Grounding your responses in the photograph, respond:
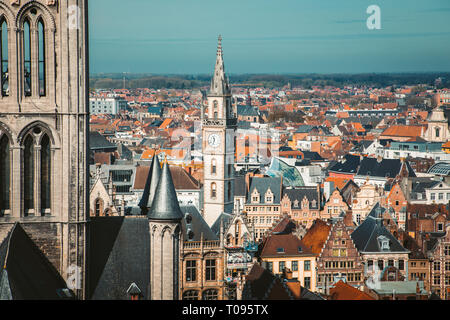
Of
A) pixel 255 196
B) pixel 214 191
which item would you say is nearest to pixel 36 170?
pixel 214 191

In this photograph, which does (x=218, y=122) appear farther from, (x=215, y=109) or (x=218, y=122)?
(x=215, y=109)

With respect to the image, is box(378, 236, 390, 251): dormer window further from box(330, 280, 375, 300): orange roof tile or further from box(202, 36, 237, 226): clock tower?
box(202, 36, 237, 226): clock tower

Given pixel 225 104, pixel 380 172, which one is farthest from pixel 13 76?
pixel 380 172

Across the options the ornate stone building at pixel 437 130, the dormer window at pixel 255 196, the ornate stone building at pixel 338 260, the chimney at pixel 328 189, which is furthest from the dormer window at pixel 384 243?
the ornate stone building at pixel 437 130

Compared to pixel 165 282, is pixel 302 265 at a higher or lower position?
lower

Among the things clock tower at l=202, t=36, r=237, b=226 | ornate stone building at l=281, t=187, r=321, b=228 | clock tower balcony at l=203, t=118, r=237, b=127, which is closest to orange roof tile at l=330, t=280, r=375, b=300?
clock tower at l=202, t=36, r=237, b=226

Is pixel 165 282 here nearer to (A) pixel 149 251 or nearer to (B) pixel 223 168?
(A) pixel 149 251

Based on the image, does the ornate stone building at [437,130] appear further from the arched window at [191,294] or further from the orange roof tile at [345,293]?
the arched window at [191,294]
